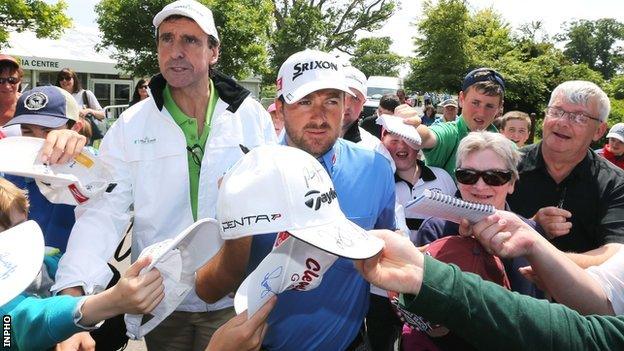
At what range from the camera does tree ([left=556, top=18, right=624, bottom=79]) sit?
100500 millimetres

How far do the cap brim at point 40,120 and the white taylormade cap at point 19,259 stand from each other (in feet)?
3.81

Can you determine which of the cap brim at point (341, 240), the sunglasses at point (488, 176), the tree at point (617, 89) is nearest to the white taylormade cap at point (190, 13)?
the sunglasses at point (488, 176)

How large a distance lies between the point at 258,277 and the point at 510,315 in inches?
26.1

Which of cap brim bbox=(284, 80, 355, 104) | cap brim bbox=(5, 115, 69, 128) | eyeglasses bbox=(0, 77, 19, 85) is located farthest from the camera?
eyeglasses bbox=(0, 77, 19, 85)

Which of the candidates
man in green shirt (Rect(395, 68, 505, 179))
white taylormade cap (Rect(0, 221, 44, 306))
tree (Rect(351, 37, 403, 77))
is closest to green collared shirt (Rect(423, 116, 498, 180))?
man in green shirt (Rect(395, 68, 505, 179))

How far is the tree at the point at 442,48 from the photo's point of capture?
30.5m

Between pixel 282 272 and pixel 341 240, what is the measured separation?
20 centimetres

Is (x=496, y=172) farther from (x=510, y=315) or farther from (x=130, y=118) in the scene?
(x=130, y=118)

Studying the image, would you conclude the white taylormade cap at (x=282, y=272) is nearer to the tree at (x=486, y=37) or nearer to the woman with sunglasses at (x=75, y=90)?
the woman with sunglasses at (x=75, y=90)

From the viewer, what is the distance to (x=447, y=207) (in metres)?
1.83

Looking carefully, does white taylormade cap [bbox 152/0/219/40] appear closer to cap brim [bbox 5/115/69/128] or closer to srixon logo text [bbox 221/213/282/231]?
cap brim [bbox 5/115/69/128]

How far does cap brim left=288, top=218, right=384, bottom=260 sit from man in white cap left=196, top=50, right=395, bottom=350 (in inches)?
20.3

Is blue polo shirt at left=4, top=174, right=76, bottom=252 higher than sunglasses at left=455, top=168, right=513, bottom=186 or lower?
lower

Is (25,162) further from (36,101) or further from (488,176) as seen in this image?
(488,176)
